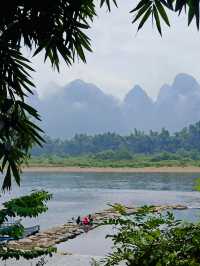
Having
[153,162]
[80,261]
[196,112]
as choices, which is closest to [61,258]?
[80,261]

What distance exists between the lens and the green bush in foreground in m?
2.33

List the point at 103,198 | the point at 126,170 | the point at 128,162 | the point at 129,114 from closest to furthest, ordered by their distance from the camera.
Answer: the point at 103,198 < the point at 126,170 < the point at 128,162 < the point at 129,114

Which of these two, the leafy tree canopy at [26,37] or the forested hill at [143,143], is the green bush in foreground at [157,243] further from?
the forested hill at [143,143]

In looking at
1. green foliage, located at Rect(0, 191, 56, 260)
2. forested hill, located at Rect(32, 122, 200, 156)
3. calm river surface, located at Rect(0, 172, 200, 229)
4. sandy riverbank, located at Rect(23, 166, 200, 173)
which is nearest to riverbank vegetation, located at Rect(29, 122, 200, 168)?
forested hill, located at Rect(32, 122, 200, 156)

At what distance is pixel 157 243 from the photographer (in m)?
2.44

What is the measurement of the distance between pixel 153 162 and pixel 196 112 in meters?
119

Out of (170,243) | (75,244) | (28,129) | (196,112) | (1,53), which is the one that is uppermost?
(196,112)

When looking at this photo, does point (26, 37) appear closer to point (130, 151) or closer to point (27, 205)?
point (27, 205)

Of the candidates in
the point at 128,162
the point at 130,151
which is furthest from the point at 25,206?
the point at 130,151

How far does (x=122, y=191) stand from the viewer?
1467 inches

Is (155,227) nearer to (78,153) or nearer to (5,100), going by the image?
(5,100)

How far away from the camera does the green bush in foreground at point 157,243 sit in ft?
7.66

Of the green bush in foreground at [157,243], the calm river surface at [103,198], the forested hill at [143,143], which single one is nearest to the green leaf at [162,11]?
the green bush in foreground at [157,243]

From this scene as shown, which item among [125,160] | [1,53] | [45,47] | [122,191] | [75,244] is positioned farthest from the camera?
[125,160]
